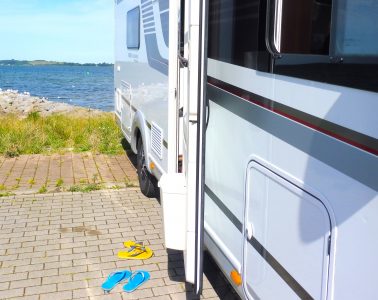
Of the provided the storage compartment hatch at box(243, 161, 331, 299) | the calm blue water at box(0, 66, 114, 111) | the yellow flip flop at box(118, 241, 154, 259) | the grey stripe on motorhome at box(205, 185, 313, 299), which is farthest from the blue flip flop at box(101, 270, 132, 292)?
the calm blue water at box(0, 66, 114, 111)

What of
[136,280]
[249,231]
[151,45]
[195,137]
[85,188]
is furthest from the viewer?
[85,188]

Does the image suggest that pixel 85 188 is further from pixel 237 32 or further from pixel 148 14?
pixel 237 32

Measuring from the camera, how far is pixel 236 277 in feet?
9.32

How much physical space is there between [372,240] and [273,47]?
1010 millimetres

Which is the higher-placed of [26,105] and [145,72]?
[145,72]

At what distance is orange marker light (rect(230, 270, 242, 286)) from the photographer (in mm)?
2788

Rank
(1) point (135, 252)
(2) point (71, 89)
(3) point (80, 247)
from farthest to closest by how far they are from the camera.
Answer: (2) point (71, 89) → (3) point (80, 247) → (1) point (135, 252)

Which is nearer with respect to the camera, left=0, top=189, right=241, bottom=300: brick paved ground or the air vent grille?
left=0, top=189, right=241, bottom=300: brick paved ground

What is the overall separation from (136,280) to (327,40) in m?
2.79

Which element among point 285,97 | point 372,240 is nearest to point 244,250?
point 285,97

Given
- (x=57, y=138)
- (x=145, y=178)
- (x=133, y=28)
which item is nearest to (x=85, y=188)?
(x=145, y=178)

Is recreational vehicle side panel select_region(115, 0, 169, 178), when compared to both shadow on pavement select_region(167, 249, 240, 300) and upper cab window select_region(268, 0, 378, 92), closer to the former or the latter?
shadow on pavement select_region(167, 249, 240, 300)

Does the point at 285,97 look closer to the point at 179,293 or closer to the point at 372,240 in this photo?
the point at 372,240

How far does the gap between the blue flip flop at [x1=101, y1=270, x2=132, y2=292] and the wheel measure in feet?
6.55
